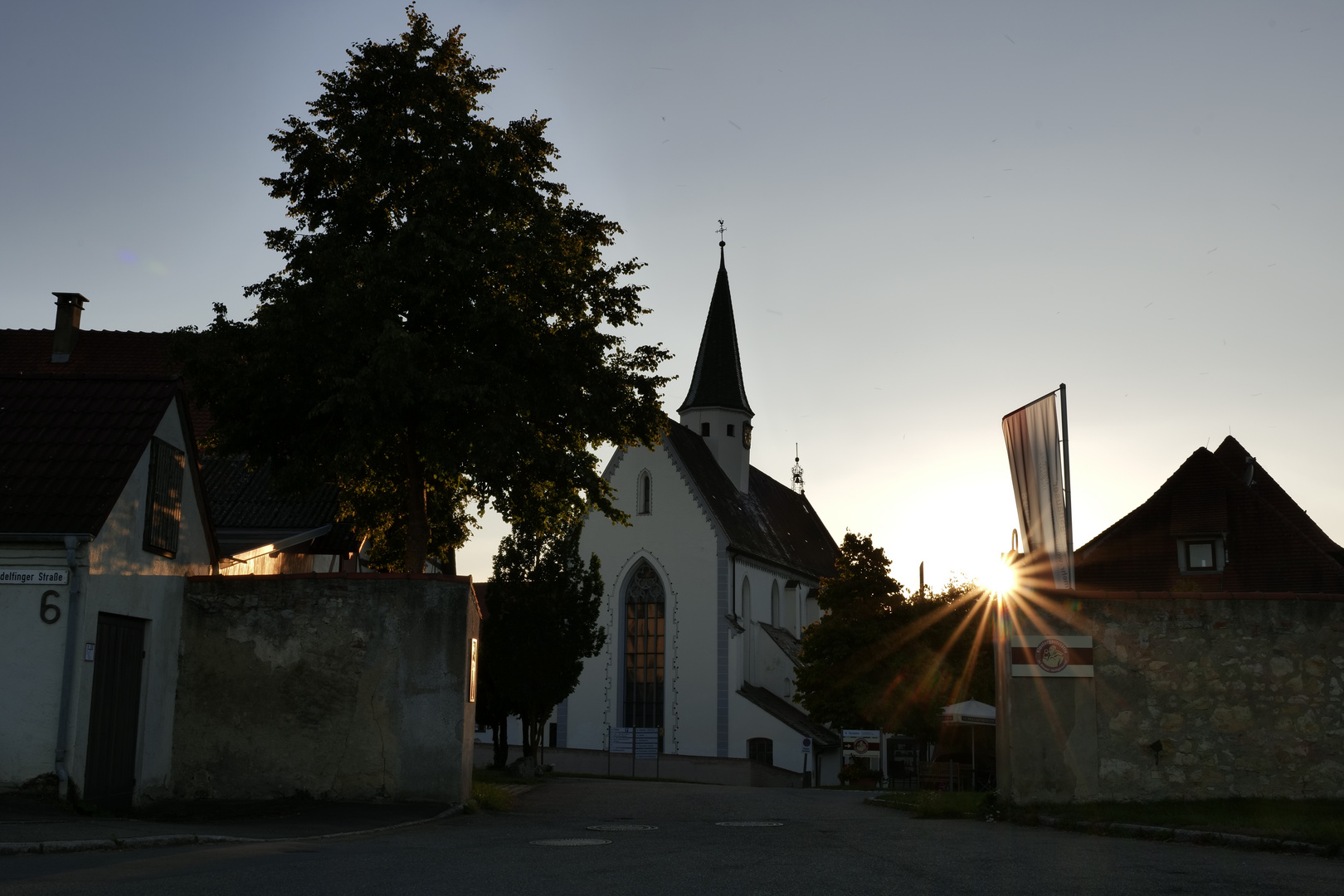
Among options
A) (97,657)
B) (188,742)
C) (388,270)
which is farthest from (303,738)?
(388,270)

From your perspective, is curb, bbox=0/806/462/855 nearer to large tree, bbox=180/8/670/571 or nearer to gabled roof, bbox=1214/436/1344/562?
large tree, bbox=180/8/670/571

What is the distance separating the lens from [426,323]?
21.1m

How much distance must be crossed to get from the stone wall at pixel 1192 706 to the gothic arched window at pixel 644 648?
37.4m

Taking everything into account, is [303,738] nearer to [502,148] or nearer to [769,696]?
[502,148]

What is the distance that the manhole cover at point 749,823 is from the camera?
584 inches

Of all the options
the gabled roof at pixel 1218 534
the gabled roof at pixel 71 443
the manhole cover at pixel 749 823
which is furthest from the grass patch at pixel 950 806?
the gabled roof at pixel 1218 534

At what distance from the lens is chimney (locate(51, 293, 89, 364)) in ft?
107

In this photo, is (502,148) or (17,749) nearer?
(17,749)

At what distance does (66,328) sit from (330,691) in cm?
2149

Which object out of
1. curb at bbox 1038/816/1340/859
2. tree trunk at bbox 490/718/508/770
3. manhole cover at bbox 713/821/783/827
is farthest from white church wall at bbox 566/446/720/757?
curb at bbox 1038/816/1340/859

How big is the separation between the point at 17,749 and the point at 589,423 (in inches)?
428

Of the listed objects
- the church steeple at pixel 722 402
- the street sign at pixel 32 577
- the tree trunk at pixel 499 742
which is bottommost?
the tree trunk at pixel 499 742

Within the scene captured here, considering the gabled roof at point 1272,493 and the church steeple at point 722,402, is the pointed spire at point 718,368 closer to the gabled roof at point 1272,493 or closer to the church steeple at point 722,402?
the church steeple at point 722,402

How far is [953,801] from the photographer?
16578mm
